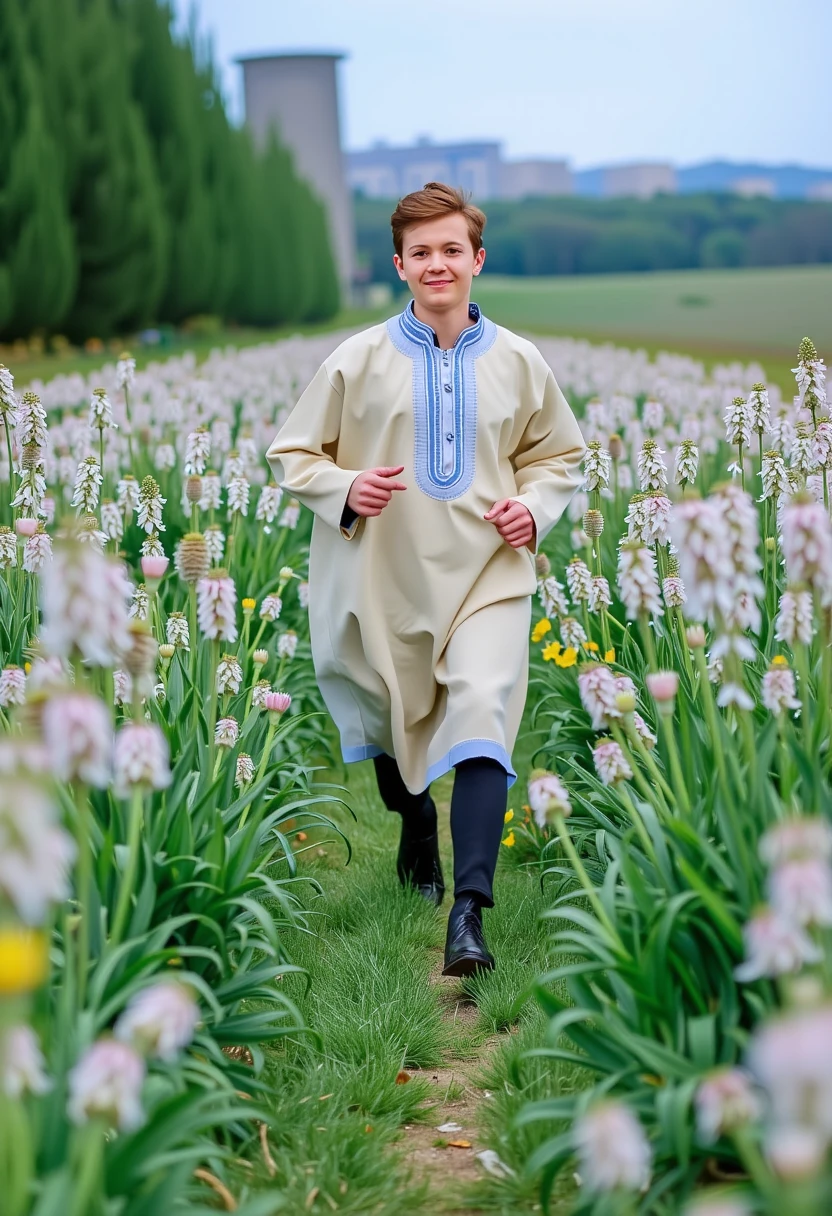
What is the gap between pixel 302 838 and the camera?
17.1 feet

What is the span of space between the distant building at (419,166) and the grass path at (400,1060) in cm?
2412

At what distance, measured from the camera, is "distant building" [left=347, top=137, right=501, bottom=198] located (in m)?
31.5

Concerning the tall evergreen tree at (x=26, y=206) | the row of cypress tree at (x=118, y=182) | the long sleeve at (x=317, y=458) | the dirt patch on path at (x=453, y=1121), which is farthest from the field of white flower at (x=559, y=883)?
the row of cypress tree at (x=118, y=182)

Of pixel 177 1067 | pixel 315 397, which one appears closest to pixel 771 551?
pixel 315 397

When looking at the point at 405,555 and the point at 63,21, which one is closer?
the point at 405,555

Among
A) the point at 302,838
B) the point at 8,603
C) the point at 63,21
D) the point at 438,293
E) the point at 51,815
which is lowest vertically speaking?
the point at 302,838

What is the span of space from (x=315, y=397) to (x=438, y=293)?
46 cm

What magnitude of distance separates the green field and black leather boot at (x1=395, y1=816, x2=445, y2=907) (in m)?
4.61

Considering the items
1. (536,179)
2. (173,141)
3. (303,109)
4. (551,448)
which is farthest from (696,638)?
(303,109)

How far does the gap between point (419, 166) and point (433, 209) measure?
3146 centimetres

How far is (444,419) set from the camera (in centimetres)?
387

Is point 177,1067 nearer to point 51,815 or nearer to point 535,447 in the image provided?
point 51,815

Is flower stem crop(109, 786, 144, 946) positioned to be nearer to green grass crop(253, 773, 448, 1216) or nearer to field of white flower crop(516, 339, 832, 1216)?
green grass crop(253, 773, 448, 1216)

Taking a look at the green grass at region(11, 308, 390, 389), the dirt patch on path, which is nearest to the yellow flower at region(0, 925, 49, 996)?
the dirt patch on path
